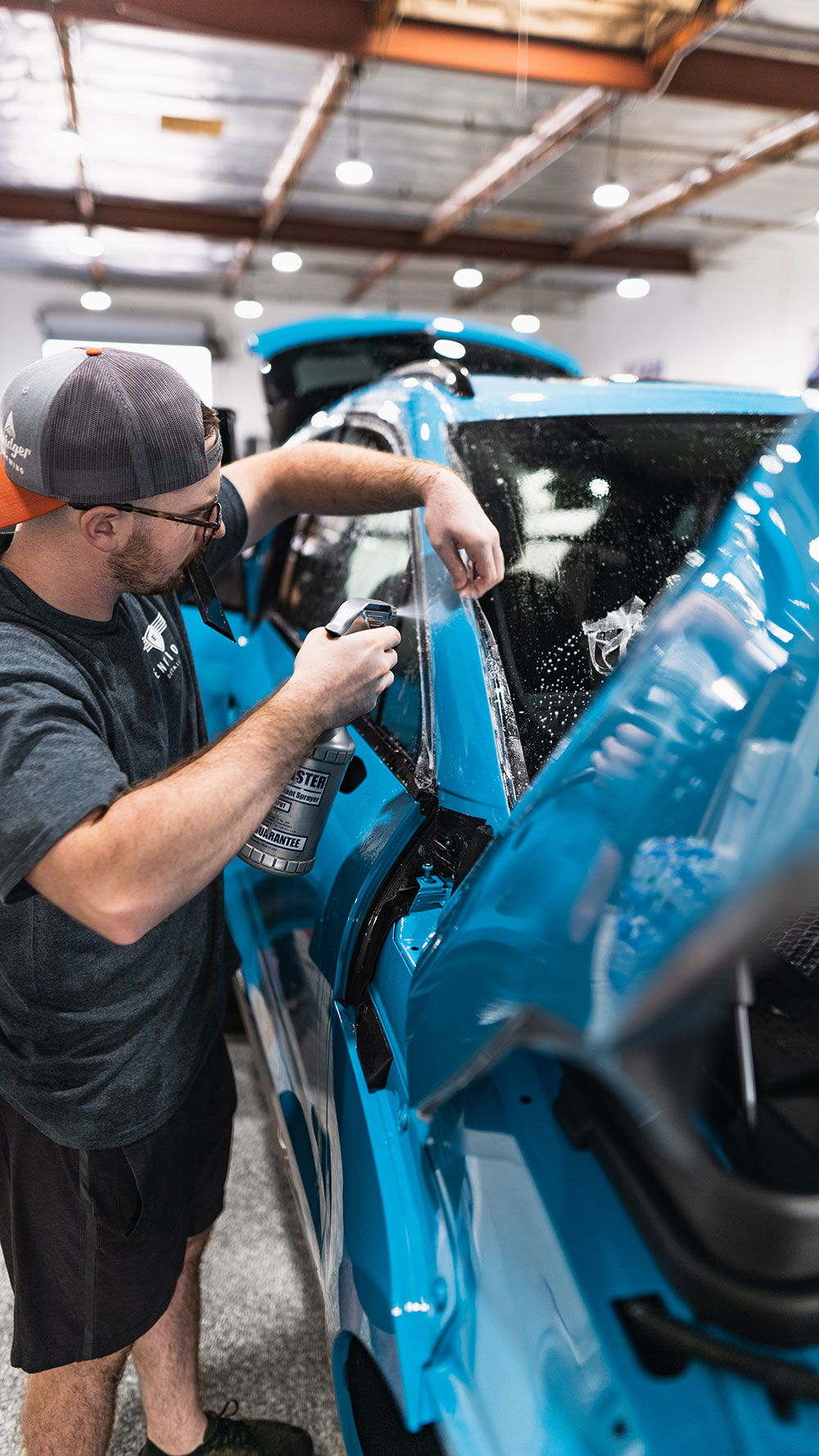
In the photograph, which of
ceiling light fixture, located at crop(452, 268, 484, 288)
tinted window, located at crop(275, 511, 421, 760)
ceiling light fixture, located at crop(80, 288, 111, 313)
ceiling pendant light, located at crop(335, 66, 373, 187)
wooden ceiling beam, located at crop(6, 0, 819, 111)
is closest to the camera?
tinted window, located at crop(275, 511, 421, 760)

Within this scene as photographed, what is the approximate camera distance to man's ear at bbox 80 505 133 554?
1.17m

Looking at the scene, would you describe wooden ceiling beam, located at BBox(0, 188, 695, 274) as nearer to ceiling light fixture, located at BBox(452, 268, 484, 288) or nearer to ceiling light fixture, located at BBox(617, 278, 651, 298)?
ceiling light fixture, located at BBox(452, 268, 484, 288)

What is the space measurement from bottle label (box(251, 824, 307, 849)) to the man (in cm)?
19

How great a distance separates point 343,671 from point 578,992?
0.59 m

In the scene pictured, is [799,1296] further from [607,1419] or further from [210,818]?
[210,818]

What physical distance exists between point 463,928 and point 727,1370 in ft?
1.36

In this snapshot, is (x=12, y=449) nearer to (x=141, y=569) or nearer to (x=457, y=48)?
(x=141, y=569)

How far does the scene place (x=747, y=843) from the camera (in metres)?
0.60

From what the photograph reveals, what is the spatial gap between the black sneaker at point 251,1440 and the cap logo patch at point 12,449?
1.57 meters

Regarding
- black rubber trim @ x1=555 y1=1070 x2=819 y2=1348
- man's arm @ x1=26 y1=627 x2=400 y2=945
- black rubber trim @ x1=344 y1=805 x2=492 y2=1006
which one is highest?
man's arm @ x1=26 y1=627 x2=400 y2=945

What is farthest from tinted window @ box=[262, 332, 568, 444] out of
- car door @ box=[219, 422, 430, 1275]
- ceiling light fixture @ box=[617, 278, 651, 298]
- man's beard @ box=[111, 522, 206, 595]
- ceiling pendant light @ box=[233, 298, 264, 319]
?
ceiling pendant light @ box=[233, 298, 264, 319]

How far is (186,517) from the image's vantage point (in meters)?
1.25

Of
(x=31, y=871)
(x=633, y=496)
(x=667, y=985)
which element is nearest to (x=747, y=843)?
(x=667, y=985)

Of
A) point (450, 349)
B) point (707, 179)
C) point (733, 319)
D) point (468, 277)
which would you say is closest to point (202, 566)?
point (450, 349)
